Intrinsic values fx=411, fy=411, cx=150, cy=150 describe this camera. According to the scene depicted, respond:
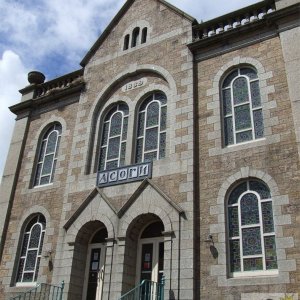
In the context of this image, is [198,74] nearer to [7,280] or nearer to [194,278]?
[194,278]

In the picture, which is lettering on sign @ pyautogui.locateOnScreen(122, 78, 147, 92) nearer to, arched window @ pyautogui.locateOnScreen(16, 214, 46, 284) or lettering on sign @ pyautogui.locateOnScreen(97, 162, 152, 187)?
lettering on sign @ pyautogui.locateOnScreen(97, 162, 152, 187)

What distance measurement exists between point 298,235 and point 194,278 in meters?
2.92

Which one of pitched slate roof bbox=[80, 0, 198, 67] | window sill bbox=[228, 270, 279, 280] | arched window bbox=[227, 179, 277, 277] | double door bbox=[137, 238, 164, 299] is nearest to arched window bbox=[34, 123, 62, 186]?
pitched slate roof bbox=[80, 0, 198, 67]

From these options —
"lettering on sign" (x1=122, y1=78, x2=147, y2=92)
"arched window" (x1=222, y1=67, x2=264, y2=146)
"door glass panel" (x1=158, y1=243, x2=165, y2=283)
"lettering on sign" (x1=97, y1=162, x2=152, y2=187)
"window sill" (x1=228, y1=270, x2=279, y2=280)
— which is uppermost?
"lettering on sign" (x1=122, y1=78, x2=147, y2=92)

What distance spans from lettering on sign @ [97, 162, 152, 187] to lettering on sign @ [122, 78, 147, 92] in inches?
132

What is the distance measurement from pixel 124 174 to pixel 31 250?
4562 millimetres

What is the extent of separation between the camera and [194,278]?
1093 cm

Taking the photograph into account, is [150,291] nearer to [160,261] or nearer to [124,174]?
[160,261]

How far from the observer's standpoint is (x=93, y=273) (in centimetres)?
1338

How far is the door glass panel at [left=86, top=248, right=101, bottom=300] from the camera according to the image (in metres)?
13.1

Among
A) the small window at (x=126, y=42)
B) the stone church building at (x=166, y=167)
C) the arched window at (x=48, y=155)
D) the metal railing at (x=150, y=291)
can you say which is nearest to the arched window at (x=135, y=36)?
the stone church building at (x=166, y=167)

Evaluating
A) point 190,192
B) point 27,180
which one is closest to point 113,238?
point 190,192

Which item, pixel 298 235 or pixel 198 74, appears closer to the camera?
pixel 298 235

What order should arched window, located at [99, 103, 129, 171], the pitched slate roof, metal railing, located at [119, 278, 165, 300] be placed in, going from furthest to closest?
the pitched slate roof → arched window, located at [99, 103, 129, 171] → metal railing, located at [119, 278, 165, 300]
